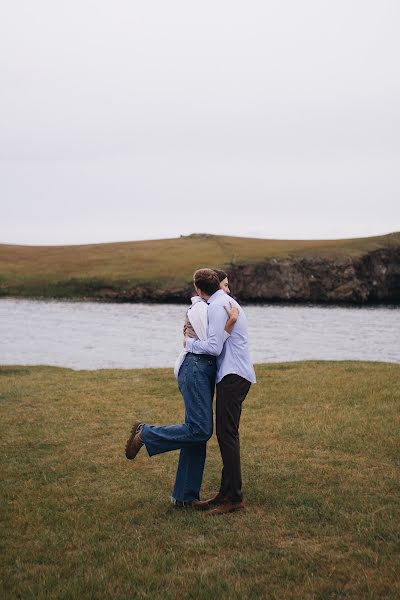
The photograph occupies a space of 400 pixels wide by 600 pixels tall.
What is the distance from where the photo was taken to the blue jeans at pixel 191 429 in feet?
30.2

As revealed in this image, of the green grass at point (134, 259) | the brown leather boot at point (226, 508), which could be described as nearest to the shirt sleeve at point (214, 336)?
the brown leather boot at point (226, 508)

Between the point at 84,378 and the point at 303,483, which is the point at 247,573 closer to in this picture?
the point at 303,483

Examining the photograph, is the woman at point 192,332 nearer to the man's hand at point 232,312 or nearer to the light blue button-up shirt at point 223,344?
the man's hand at point 232,312

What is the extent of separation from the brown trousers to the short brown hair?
1.35 m

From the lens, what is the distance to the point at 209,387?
936 centimetres

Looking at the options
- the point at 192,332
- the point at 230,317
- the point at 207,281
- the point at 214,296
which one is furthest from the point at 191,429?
the point at 207,281

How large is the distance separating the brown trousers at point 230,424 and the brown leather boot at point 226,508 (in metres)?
0.07

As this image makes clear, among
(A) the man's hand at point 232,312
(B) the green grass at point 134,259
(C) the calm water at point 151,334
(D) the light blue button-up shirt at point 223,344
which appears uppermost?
(B) the green grass at point 134,259

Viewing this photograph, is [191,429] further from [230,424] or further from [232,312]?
[232,312]

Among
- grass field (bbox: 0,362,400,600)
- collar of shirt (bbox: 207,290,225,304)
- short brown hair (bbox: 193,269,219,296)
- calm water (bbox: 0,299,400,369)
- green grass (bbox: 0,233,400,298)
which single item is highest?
green grass (bbox: 0,233,400,298)

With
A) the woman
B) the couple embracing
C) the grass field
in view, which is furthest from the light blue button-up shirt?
the grass field

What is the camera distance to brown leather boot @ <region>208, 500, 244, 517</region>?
917 centimetres

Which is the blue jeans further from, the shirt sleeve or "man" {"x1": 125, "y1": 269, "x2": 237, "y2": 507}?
the shirt sleeve

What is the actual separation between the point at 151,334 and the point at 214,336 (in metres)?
44.5
